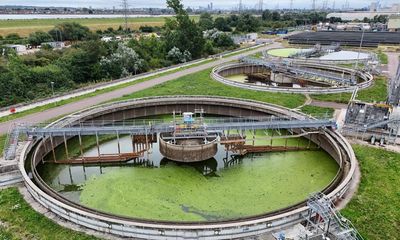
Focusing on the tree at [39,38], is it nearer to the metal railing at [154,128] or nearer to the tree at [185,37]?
the tree at [185,37]

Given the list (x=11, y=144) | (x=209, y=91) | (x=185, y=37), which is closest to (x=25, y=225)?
(x=11, y=144)

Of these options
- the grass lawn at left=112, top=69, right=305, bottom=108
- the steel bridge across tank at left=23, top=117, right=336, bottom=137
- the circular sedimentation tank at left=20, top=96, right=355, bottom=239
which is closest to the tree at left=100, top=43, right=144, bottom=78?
the grass lawn at left=112, top=69, right=305, bottom=108

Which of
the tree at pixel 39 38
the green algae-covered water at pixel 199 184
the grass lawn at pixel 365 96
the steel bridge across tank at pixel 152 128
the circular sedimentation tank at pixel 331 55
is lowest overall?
the green algae-covered water at pixel 199 184

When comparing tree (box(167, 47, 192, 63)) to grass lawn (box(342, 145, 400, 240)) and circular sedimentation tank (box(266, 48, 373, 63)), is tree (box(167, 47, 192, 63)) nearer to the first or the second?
circular sedimentation tank (box(266, 48, 373, 63))

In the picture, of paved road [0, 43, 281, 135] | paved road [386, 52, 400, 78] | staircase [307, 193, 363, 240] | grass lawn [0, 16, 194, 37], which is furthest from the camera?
grass lawn [0, 16, 194, 37]

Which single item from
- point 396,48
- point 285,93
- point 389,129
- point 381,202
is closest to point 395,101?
point 389,129

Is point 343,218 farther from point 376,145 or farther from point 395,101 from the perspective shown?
point 395,101

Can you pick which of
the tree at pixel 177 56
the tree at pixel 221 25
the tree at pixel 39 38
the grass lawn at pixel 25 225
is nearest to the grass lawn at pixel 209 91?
the tree at pixel 177 56

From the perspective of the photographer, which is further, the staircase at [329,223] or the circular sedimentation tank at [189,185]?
the circular sedimentation tank at [189,185]
